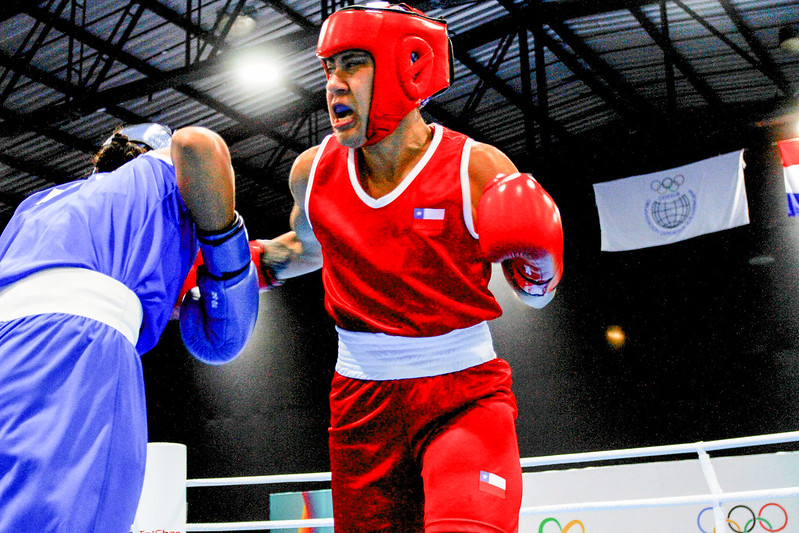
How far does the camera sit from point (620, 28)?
791 centimetres

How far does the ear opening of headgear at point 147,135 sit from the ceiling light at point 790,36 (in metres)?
7.20

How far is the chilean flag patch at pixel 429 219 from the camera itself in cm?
161

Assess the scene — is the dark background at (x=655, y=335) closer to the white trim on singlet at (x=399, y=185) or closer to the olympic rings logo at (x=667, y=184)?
the olympic rings logo at (x=667, y=184)

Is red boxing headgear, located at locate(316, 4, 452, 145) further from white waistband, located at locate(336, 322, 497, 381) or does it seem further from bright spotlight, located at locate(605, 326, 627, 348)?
bright spotlight, located at locate(605, 326, 627, 348)

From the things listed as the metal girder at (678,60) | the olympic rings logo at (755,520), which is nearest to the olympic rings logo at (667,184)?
the metal girder at (678,60)

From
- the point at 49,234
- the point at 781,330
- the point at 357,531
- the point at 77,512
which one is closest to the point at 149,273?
the point at 49,234

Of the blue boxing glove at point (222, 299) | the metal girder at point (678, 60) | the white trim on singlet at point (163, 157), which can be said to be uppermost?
the metal girder at point (678, 60)

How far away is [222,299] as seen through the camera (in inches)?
63.3

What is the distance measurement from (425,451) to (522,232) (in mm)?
488

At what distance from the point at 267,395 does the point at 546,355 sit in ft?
11.8

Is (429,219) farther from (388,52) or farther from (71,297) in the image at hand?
(71,297)

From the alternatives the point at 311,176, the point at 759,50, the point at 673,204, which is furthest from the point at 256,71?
the point at 311,176

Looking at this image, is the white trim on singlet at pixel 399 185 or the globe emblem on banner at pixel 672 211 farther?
the globe emblem on banner at pixel 672 211

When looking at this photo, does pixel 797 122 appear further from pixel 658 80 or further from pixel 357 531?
pixel 357 531
